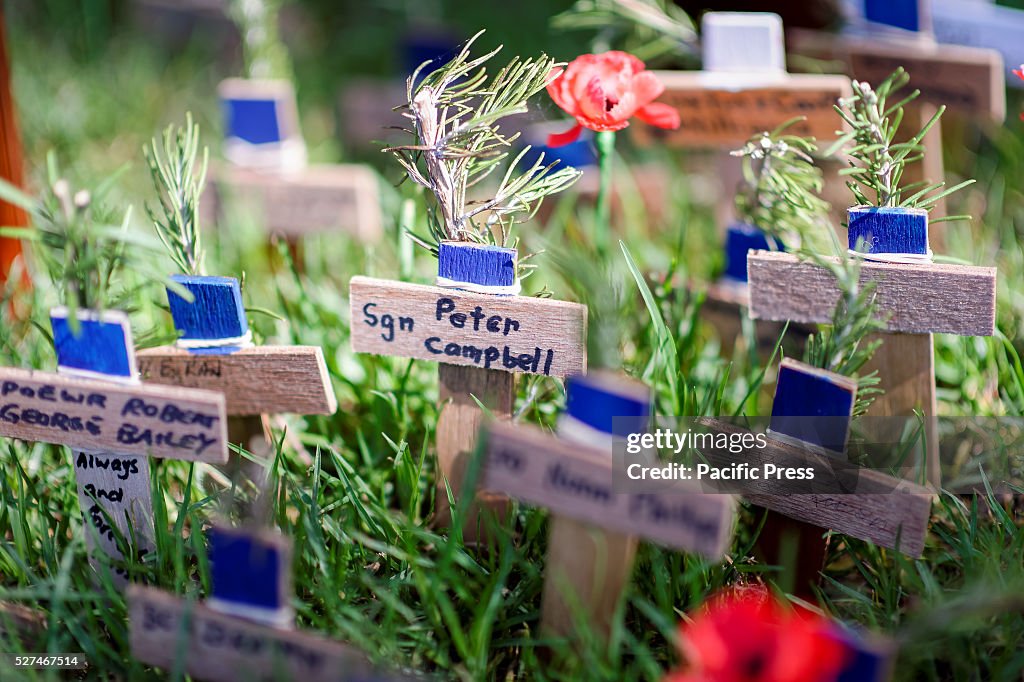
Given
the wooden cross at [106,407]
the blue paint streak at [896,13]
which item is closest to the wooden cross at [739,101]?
the blue paint streak at [896,13]

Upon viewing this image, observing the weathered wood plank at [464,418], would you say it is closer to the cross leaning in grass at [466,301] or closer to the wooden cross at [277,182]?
the cross leaning in grass at [466,301]

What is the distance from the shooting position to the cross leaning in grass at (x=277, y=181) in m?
1.82

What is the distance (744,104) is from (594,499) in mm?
890

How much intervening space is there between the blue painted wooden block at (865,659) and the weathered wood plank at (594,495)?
5.0 inches

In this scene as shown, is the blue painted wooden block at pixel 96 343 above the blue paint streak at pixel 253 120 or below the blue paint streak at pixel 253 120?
below

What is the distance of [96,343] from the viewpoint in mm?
983

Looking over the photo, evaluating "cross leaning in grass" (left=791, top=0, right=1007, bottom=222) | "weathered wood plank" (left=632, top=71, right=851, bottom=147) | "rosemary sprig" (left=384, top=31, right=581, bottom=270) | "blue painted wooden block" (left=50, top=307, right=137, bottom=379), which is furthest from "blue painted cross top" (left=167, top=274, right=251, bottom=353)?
"cross leaning in grass" (left=791, top=0, right=1007, bottom=222)

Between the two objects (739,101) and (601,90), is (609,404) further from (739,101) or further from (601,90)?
(739,101)

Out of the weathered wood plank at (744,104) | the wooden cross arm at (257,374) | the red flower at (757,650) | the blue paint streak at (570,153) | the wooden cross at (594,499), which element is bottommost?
the red flower at (757,650)

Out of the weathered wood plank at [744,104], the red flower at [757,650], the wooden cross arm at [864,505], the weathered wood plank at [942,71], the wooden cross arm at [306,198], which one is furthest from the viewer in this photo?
the wooden cross arm at [306,198]

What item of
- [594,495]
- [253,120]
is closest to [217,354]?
[594,495]

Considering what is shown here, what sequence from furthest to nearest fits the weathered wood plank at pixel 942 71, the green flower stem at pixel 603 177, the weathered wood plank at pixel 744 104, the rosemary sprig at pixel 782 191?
the weathered wood plank at pixel 942 71
the weathered wood plank at pixel 744 104
the green flower stem at pixel 603 177
the rosemary sprig at pixel 782 191

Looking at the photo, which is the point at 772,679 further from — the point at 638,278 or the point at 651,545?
the point at 638,278

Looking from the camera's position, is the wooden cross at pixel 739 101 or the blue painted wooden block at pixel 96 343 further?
the wooden cross at pixel 739 101
